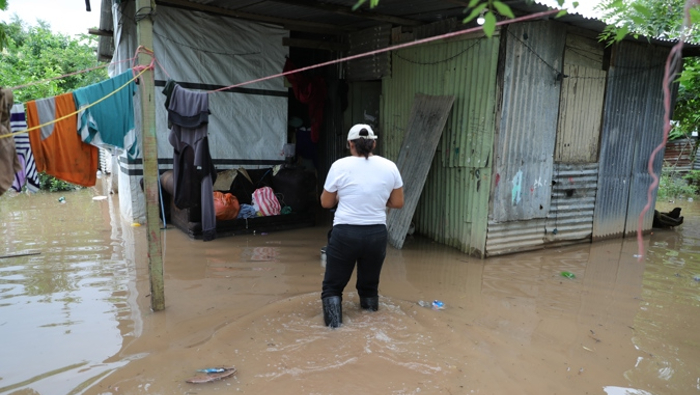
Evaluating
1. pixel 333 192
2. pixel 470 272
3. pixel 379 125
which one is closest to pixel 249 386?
pixel 333 192

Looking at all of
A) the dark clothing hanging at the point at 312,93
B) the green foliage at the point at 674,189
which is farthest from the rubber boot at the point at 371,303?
the green foliage at the point at 674,189

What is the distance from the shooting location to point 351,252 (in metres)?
3.73

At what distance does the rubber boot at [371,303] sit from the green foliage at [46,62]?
1203cm

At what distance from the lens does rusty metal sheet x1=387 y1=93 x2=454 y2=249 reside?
6512mm

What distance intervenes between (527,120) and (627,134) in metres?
2.44

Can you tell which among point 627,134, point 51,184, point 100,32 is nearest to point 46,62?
point 51,184

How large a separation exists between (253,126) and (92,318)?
4.79m

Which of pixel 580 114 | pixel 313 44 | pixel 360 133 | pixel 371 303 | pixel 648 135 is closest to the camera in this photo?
pixel 360 133

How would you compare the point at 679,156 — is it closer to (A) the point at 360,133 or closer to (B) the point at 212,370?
(A) the point at 360,133

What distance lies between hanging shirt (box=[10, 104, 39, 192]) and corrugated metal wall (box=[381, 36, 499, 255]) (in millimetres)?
4951

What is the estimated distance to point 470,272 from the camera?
225 inches

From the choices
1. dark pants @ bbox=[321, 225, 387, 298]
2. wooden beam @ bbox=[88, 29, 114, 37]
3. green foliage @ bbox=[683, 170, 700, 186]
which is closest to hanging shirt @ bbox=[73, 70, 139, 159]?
dark pants @ bbox=[321, 225, 387, 298]

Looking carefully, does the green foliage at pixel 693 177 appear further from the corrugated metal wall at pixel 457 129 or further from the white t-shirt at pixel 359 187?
the white t-shirt at pixel 359 187

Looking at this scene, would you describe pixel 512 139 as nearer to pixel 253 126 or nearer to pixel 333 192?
pixel 333 192
